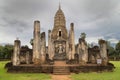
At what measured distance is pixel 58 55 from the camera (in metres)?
51.7

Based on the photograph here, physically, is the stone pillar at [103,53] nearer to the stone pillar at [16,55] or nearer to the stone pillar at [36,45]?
the stone pillar at [36,45]

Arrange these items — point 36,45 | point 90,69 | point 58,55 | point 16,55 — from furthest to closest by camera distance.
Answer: point 58,55
point 36,45
point 16,55
point 90,69

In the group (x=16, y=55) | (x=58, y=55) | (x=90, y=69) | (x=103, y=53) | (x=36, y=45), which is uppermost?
(x=36, y=45)

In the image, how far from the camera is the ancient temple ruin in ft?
80.8

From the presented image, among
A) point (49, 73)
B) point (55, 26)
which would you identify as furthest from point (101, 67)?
point (55, 26)

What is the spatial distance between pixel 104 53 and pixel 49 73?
7.72 m

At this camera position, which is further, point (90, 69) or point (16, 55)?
point (16, 55)

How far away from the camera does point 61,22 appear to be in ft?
189

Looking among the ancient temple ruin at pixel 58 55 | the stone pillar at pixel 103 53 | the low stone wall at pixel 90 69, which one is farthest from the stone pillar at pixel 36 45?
the stone pillar at pixel 103 53

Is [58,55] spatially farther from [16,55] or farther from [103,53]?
[103,53]

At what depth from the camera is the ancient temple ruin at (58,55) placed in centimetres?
2464

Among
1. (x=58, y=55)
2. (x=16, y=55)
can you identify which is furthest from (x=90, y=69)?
(x=58, y=55)

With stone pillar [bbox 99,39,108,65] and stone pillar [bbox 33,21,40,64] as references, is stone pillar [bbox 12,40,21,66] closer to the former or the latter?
stone pillar [bbox 33,21,40,64]

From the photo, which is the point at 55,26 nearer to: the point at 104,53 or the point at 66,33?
the point at 66,33
